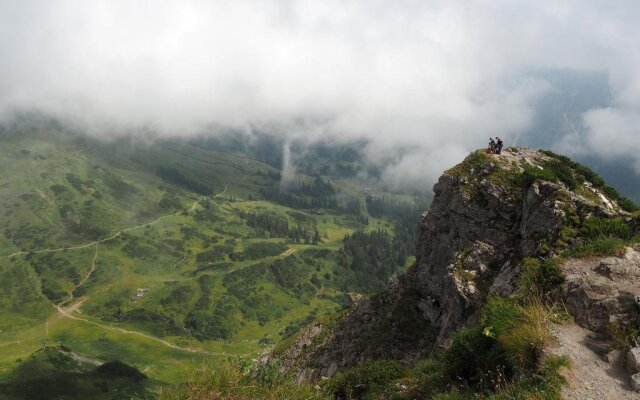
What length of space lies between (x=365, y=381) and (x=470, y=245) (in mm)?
23277

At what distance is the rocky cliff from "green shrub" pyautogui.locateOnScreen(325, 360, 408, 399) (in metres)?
5.51

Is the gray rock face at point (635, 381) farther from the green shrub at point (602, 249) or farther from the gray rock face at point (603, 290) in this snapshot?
the green shrub at point (602, 249)

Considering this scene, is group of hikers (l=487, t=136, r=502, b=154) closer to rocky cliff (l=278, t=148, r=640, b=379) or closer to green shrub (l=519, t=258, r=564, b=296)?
rocky cliff (l=278, t=148, r=640, b=379)

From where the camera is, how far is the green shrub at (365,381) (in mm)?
28078

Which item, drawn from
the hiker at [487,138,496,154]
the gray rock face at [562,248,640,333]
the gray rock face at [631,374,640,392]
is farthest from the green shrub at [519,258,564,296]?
the hiker at [487,138,496,154]

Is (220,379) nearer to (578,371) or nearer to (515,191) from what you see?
(578,371)

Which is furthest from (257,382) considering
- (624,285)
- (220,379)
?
(624,285)

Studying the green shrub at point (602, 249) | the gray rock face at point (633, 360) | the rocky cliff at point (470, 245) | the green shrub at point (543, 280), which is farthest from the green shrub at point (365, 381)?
the gray rock face at point (633, 360)

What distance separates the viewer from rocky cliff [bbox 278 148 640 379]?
3822 centimetres

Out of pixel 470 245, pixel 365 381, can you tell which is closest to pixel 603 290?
pixel 365 381

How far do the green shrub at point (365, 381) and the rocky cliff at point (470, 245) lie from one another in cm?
551

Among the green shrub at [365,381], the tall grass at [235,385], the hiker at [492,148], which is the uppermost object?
the hiker at [492,148]

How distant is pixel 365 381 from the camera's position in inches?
1196

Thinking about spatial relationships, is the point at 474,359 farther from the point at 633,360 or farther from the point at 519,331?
the point at 633,360
